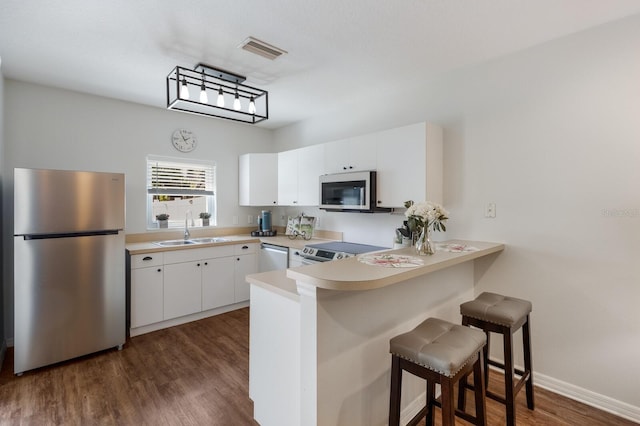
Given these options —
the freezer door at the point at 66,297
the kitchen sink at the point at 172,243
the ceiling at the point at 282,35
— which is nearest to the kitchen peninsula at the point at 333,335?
the ceiling at the point at 282,35

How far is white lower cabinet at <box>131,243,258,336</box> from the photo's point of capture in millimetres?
3189

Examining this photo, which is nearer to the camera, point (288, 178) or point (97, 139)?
point (97, 139)

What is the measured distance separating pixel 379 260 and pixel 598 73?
194 centimetres

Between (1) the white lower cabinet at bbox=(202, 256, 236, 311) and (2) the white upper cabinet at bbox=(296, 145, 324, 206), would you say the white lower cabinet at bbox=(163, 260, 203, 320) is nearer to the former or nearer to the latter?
(1) the white lower cabinet at bbox=(202, 256, 236, 311)

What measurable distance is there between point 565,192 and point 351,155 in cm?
180

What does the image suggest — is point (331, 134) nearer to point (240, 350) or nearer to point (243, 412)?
point (240, 350)

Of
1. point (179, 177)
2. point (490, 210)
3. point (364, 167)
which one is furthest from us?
point (179, 177)

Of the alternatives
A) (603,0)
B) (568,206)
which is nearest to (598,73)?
(603,0)

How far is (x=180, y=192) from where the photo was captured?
4.03 m

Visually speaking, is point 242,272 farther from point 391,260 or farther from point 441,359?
point 441,359

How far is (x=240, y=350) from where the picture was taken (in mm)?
2879

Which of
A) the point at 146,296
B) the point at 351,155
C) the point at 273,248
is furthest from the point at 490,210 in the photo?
the point at 146,296

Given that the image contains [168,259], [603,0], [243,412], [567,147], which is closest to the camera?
[603,0]

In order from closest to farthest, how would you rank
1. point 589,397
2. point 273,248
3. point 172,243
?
point 589,397, point 172,243, point 273,248
